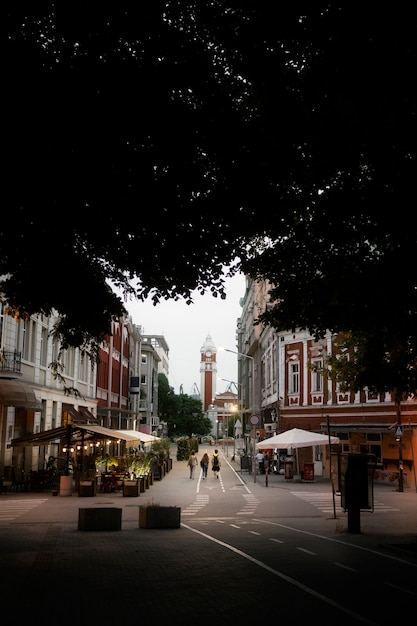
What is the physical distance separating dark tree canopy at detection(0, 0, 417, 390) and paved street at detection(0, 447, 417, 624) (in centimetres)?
466

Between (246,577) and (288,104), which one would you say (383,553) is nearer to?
(246,577)

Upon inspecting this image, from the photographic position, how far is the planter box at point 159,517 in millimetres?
Result: 17380

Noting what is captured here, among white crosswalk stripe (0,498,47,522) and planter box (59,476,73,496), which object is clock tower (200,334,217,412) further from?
white crosswalk stripe (0,498,47,522)

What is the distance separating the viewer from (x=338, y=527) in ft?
57.4

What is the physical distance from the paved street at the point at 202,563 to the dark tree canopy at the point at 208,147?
15.3 feet

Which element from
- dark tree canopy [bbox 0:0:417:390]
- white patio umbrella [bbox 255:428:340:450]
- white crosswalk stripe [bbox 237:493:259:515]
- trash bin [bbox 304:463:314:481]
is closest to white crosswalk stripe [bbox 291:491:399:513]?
white crosswalk stripe [bbox 237:493:259:515]

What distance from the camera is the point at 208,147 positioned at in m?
11.4

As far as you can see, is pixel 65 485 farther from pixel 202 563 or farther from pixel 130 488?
pixel 202 563

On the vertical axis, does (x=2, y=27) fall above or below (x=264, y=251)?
above

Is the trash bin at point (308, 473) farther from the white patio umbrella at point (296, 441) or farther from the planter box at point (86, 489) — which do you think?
the planter box at point (86, 489)

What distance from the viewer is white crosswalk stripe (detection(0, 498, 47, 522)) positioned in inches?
795

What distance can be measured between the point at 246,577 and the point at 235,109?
25.6 feet

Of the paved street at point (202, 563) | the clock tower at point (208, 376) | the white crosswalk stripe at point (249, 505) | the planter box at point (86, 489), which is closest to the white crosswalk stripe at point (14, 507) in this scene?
the paved street at point (202, 563)

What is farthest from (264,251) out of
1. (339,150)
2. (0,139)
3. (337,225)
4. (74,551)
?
(74,551)
